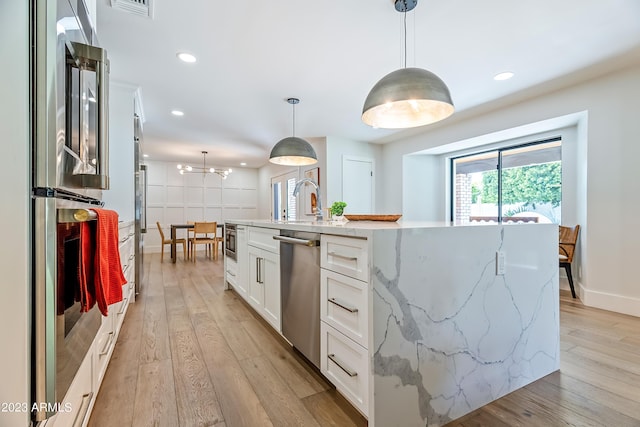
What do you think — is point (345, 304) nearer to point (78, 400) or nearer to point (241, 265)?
point (78, 400)

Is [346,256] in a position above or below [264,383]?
above

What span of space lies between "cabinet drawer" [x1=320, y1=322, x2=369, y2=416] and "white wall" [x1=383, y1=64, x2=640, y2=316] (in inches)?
128

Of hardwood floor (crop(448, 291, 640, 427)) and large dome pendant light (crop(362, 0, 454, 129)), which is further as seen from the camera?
large dome pendant light (crop(362, 0, 454, 129))

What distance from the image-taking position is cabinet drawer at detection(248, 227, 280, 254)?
215 cm

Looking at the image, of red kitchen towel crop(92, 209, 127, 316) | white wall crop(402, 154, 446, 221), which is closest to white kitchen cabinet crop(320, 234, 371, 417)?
red kitchen towel crop(92, 209, 127, 316)

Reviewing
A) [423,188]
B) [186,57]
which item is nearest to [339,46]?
[186,57]

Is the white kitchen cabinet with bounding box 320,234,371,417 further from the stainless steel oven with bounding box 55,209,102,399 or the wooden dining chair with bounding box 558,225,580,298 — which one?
the wooden dining chair with bounding box 558,225,580,298

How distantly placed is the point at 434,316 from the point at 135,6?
8.98ft

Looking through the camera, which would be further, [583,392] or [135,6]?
[135,6]

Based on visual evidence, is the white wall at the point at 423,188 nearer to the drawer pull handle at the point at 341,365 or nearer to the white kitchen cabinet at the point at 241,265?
the white kitchen cabinet at the point at 241,265

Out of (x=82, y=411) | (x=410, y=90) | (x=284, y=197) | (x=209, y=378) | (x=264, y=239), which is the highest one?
(x=410, y=90)

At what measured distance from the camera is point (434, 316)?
136cm

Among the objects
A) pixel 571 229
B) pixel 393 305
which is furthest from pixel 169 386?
pixel 571 229
